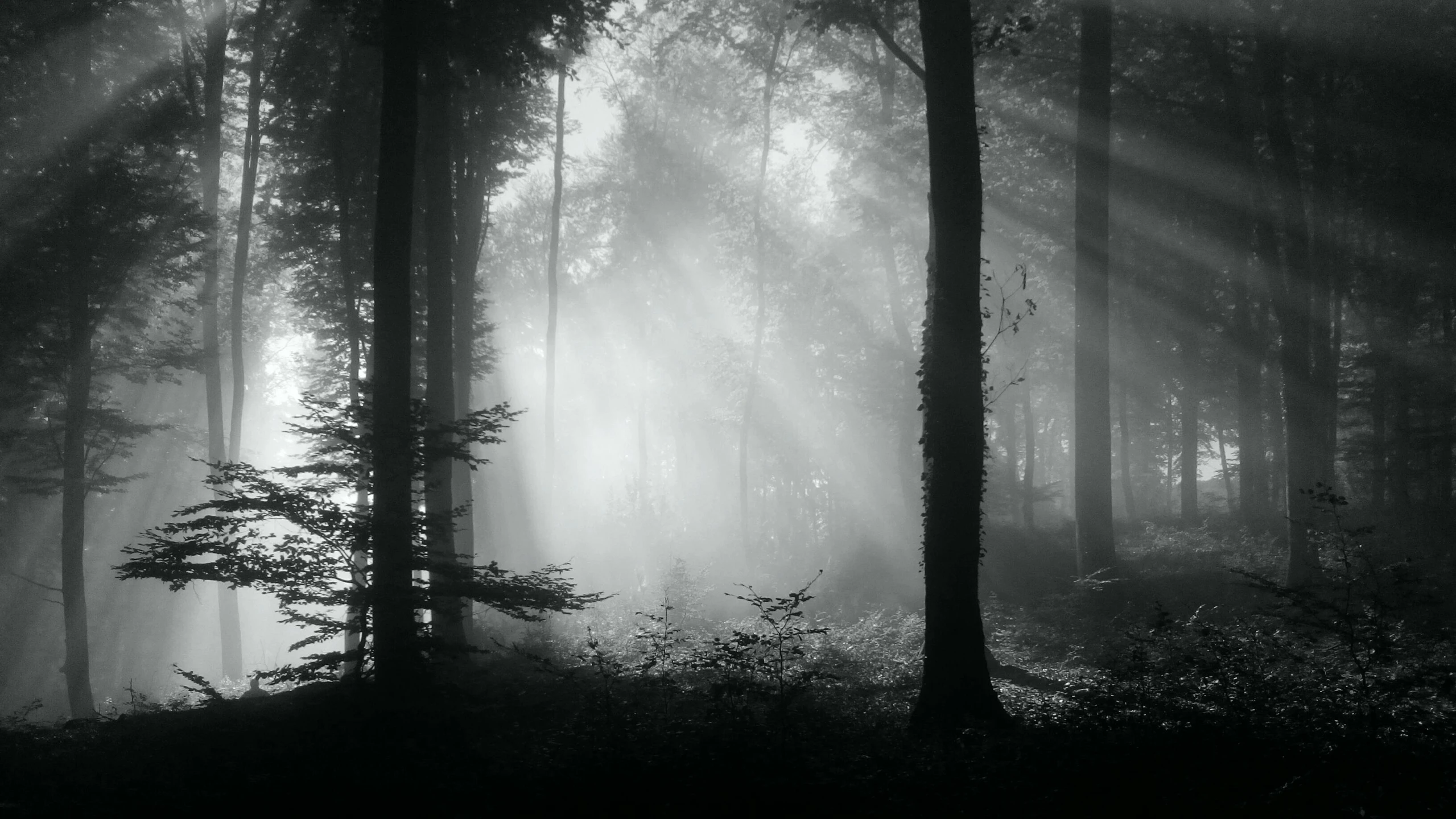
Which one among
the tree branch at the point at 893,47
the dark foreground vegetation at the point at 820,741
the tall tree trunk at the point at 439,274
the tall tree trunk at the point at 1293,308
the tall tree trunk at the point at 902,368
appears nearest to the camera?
the dark foreground vegetation at the point at 820,741

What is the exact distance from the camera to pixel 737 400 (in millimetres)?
33406

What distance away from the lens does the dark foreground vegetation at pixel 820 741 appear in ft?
18.2

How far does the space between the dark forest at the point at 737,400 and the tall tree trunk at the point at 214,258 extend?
0.47 ft

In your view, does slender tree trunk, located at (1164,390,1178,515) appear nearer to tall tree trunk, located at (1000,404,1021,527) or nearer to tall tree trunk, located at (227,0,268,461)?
tall tree trunk, located at (1000,404,1021,527)

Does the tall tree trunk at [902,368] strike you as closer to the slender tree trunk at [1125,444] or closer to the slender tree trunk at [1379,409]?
the slender tree trunk at [1125,444]

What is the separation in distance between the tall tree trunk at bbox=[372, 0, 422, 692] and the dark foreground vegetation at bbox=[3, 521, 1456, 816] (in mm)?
649

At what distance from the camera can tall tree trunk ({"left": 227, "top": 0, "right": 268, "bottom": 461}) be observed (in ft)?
68.0

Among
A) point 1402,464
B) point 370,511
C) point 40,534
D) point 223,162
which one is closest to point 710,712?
point 370,511

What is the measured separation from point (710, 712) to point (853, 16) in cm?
788

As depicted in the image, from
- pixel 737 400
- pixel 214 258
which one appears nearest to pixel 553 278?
pixel 737 400

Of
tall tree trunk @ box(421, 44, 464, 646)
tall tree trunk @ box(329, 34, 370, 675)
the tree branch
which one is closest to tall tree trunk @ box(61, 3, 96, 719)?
tall tree trunk @ box(329, 34, 370, 675)

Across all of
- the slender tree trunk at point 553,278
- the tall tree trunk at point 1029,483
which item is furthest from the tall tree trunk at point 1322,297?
the slender tree trunk at point 553,278

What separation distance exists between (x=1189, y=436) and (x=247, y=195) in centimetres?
2744

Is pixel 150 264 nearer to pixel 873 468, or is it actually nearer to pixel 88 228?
pixel 88 228
